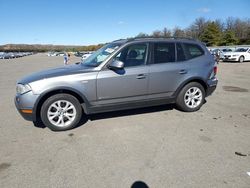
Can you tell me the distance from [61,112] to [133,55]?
1.97m

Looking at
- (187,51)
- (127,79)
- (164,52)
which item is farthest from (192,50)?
(127,79)

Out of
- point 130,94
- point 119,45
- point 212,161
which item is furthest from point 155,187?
point 119,45

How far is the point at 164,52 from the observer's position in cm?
483

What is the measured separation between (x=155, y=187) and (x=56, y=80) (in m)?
2.67

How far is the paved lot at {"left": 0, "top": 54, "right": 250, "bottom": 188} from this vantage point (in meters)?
2.70

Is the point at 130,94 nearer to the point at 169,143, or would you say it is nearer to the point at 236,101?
the point at 169,143

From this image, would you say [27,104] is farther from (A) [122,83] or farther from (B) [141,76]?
(B) [141,76]

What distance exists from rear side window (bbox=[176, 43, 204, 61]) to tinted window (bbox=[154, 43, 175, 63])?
0.57ft

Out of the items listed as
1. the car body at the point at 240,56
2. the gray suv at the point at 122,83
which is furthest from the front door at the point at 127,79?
the car body at the point at 240,56

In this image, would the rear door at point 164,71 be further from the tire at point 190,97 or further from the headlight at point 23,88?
the headlight at point 23,88

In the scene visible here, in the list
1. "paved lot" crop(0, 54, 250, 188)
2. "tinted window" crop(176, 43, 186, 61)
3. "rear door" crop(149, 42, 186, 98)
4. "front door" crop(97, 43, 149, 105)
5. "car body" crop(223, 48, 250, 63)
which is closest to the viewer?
"paved lot" crop(0, 54, 250, 188)

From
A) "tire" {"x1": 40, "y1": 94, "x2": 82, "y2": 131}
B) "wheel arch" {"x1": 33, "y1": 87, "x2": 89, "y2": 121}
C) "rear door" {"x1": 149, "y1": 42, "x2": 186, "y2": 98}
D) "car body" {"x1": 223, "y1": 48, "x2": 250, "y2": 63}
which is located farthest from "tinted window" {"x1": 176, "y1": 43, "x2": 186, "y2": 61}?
"car body" {"x1": 223, "y1": 48, "x2": 250, "y2": 63}

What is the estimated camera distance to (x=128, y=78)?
439 centimetres

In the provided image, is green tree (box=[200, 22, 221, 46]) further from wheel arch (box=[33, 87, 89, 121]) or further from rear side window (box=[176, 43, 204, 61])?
wheel arch (box=[33, 87, 89, 121])
